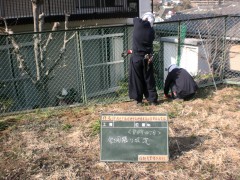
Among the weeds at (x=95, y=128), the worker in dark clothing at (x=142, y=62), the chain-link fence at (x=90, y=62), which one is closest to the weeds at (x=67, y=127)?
the weeds at (x=95, y=128)

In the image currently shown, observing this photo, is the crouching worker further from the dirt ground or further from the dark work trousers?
the dark work trousers

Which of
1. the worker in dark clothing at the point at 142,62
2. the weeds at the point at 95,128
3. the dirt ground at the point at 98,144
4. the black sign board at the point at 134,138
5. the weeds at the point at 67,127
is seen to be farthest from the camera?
the worker in dark clothing at the point at 142,62

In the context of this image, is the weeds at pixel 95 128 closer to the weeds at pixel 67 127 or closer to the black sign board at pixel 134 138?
the weeds at pixel 67 127

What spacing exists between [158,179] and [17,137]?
2.20 meters

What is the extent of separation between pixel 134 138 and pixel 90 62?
5669 mm

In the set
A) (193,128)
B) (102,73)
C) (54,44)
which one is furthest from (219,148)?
(54,44)

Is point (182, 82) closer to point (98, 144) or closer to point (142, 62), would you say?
point (142, 62)

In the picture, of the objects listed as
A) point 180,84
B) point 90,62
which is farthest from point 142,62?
point 90,62

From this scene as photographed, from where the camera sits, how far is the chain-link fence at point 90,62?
24.2 ft

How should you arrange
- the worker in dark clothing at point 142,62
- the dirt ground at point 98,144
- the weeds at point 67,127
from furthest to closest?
the worker in dark clothing at point 142,62 < the weeds at point 67,127 < the dirt ground at point 98,144

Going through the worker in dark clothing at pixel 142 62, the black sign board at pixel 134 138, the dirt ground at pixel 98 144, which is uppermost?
the worker in dark clothing at pixel 142 62

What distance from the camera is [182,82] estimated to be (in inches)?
237

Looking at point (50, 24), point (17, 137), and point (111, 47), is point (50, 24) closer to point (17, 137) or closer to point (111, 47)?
point (111, 47)

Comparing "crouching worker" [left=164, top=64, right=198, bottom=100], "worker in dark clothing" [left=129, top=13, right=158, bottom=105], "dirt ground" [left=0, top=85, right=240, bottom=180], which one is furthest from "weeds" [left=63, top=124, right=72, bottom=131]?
"crouching worker" [left=164, top=64, right=198, bottom=100]
